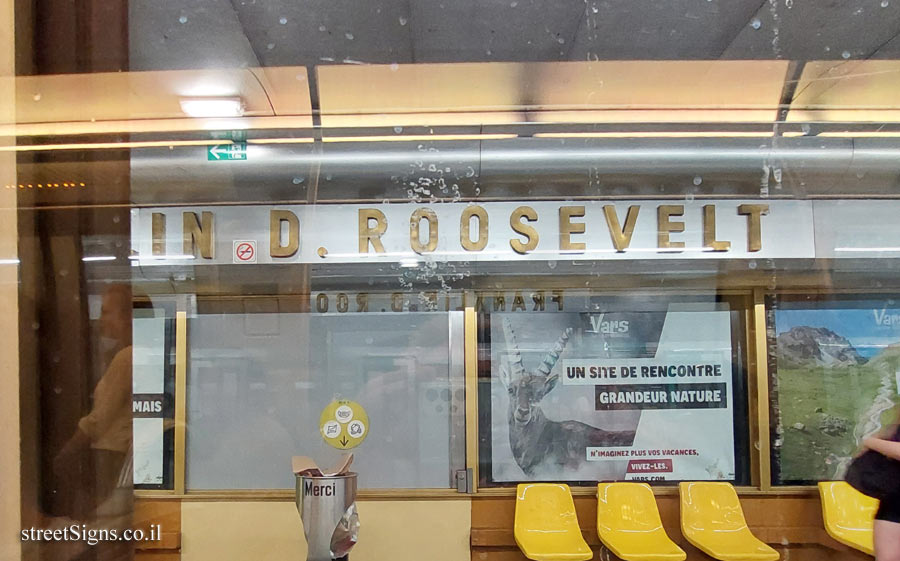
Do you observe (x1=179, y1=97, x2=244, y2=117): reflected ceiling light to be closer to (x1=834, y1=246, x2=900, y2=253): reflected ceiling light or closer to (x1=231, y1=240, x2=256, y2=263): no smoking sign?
(x1=231, y1=240, x2=256, y2=263): no smoking sign

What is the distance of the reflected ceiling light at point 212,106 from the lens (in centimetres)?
309

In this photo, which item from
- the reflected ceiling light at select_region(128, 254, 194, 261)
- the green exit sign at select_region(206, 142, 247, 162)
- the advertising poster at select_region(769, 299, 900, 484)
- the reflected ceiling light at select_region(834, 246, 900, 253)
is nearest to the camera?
the green exit sign at select_region(206, 142, 247, 162)

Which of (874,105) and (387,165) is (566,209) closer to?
(387,165)

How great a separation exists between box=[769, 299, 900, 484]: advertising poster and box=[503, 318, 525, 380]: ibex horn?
1590 mm

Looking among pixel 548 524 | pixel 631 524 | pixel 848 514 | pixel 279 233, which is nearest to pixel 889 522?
pixel 848 514

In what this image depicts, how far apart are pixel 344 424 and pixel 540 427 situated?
3.99 feet

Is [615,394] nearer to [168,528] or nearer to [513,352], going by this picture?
[513,352]

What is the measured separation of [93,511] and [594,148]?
9.80ft

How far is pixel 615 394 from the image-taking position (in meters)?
4.20

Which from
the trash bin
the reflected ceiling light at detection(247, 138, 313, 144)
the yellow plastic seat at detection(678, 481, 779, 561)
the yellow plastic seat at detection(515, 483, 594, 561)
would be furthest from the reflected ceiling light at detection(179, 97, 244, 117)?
the yellow plastic seat at detection(678, 481, 779, 561)

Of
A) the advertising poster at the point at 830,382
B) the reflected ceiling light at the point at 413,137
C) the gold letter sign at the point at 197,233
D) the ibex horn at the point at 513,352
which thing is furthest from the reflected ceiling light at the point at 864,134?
the gold letter sign at the point at 197,233

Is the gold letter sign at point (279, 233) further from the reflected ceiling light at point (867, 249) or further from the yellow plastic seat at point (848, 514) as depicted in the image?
the yellow plastic seat at point (848, 514)

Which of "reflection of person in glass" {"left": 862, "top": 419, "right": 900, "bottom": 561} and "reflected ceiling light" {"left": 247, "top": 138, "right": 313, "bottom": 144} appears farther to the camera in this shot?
"reflected ceiling light" {"left": 247, "top": 138, "right": 313, "bottom": 144}

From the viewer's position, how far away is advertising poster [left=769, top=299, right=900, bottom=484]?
13.1 feet
